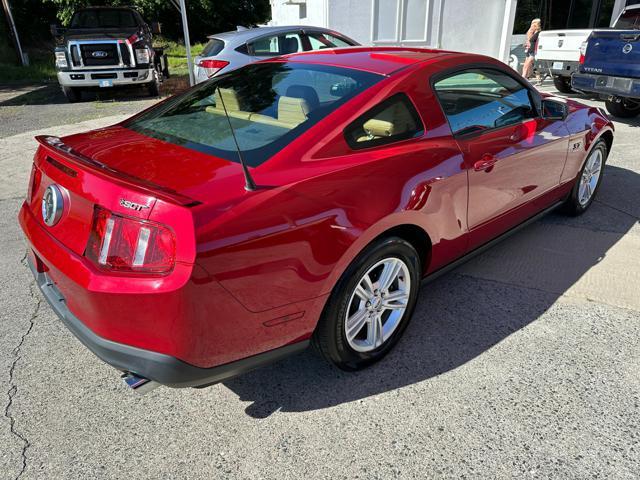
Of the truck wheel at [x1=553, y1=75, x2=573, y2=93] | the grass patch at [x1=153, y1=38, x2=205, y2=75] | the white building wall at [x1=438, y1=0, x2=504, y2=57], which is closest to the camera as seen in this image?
the truck wheel at [x1=553, y1=75, x2=573, y2=93]

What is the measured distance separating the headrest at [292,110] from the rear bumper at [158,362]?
114 centimetres

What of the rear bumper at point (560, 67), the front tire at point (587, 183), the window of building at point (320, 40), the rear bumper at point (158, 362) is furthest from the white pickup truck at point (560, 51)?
the rear bumper at point (158, 362)

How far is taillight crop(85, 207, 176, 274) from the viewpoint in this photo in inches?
73.2

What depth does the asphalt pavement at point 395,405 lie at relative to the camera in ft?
7.08

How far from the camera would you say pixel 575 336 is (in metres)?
3.03

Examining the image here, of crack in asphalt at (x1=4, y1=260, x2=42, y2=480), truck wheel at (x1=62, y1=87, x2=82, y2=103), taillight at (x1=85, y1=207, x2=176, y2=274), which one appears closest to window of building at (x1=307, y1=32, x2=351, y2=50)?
truck wheel at (x1=62, y1=87, x2=82, y2=103)

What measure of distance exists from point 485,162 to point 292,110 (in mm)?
1274

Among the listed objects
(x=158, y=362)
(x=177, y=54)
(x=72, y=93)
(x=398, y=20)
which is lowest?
(x=177, y=54)

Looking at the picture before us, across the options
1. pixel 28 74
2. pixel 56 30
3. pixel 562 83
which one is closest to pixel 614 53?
pixel 562 83

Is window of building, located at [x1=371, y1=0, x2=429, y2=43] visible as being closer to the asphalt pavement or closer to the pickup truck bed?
the pickup truck bed

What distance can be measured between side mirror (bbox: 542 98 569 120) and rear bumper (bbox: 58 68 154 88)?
387 inches

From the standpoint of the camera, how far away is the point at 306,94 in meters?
2.69

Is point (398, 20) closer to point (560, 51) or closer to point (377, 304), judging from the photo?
point (560, 51)

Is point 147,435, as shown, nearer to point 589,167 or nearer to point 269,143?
point 269,143
